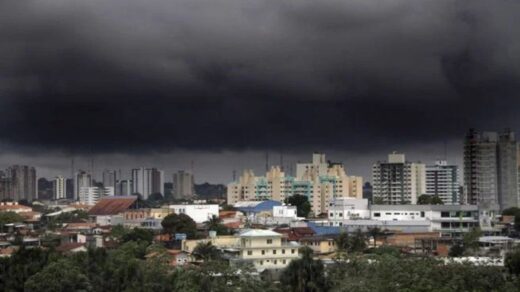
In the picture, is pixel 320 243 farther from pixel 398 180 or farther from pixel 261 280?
pixel 398 180

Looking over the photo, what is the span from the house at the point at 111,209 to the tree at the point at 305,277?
3623 centimetres

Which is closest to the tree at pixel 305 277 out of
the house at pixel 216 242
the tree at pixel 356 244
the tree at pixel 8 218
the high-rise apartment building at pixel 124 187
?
the house at pixel 216 242

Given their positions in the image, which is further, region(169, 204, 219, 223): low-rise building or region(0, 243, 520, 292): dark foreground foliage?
region(169, 204, 219, 223): low-rise building

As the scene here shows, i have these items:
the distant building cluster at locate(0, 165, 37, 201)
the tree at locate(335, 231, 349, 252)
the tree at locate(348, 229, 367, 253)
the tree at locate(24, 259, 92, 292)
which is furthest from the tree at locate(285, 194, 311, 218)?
the distant building cluster at locate(0, 165, 37, 201)

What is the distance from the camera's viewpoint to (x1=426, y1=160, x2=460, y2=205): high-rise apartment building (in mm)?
80750

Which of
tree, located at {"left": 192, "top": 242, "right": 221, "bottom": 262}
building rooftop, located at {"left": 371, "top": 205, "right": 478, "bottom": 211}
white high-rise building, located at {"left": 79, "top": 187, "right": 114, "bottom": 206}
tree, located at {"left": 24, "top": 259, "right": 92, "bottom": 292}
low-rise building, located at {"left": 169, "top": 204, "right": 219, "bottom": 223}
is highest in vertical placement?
white high-rise building, located at {"left": 79, "top": 187, "right": 114, "bottom": 206}

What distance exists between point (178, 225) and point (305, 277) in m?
22.3

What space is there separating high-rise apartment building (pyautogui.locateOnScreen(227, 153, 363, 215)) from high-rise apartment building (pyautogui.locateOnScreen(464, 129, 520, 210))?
12.7m

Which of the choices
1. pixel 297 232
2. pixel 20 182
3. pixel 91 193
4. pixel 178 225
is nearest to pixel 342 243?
pixel 297 232

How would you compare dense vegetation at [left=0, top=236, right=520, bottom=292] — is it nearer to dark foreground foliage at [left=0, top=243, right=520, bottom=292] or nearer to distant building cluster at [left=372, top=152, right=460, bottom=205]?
dark foreground foliage at [left=0, top=243, right=520, bottom=292]

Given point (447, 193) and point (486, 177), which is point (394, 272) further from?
point (447, 193)

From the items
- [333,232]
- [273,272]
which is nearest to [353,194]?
[333,232]

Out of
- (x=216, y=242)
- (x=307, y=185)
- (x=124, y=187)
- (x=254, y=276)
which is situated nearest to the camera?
(x=254, y=276)

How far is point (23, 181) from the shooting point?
11706cm
